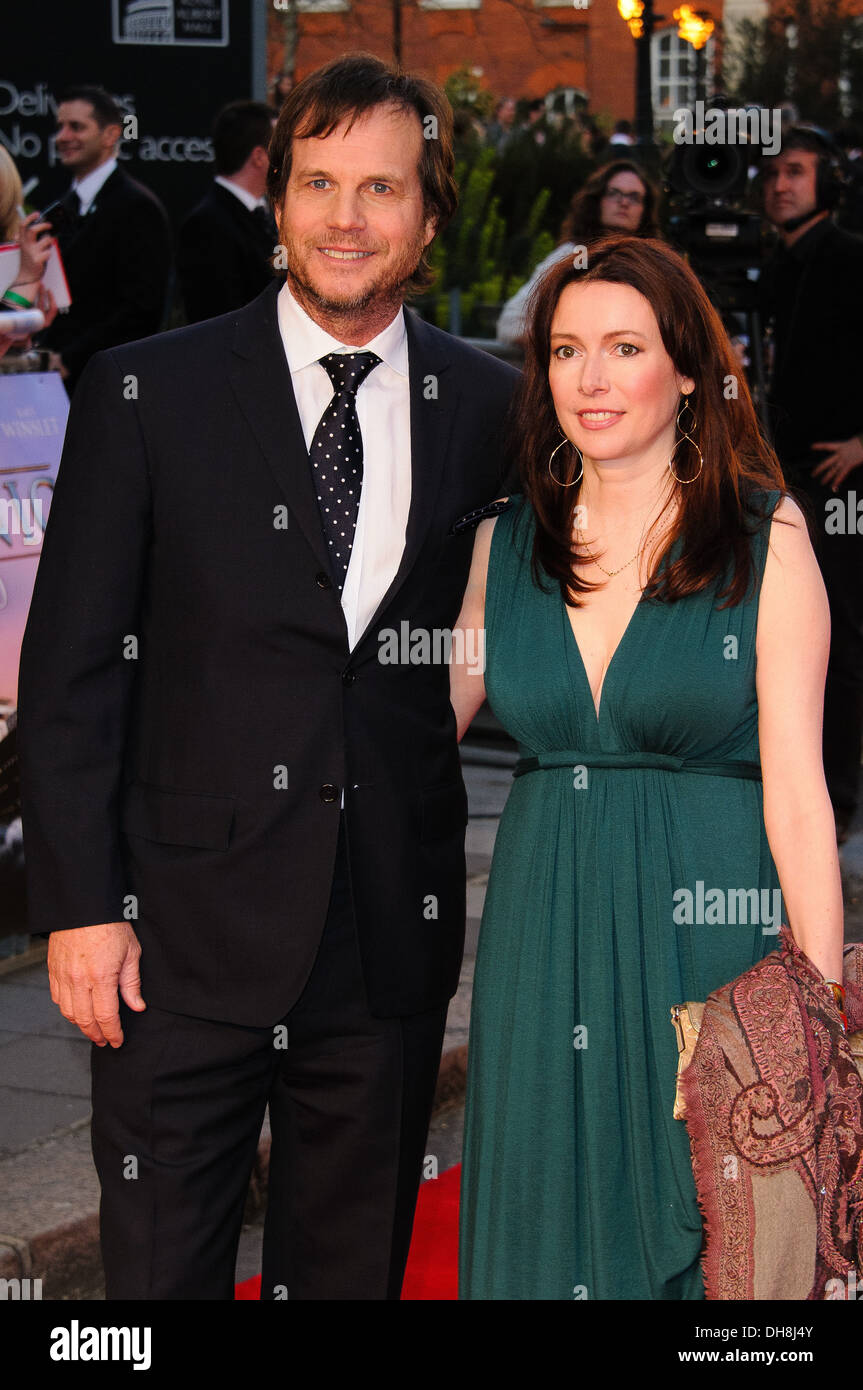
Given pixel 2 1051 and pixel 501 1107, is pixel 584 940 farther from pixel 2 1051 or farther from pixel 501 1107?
pixel 2 1051

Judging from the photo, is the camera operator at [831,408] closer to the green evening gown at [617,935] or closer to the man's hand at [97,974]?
the green evening gown at [617,935]

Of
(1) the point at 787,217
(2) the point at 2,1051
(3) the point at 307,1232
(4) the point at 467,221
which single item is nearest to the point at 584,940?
(3) the point at 307,1232

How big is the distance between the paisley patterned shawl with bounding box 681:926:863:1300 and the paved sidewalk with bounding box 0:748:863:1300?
5.31 ft

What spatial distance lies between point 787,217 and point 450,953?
4.75 m

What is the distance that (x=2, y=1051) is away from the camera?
4.34m

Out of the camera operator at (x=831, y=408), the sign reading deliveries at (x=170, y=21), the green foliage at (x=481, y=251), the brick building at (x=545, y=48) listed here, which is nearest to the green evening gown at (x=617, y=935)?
the sign reading deliveries at (x=170, y=21)

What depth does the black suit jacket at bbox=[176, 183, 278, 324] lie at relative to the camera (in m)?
6.28

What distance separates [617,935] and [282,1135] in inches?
23.1

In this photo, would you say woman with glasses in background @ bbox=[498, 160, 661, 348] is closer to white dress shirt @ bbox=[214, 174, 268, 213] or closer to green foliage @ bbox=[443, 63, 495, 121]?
white dress shirt @ bbox=[214, 174, 268, 213]

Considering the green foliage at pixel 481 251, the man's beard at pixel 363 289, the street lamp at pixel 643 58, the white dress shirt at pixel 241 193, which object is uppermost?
the street lamp at pixel 643 58

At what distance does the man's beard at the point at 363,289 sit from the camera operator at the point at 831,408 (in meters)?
4.05

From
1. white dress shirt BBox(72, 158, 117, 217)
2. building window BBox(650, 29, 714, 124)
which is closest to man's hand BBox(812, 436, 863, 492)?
white dress shirt BBox(72, 158, 117, 217)

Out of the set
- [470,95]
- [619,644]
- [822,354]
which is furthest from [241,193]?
[470,95]

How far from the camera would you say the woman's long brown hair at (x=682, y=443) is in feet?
8.36
